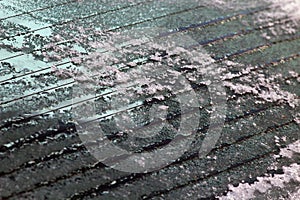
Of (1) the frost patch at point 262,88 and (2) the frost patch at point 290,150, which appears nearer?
(2) the frost patch at point 290,150

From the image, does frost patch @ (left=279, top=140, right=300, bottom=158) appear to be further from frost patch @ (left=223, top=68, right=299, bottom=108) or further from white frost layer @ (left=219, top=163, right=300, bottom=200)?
frost patch @ (left=223, top=68, right=299, bottom=108)

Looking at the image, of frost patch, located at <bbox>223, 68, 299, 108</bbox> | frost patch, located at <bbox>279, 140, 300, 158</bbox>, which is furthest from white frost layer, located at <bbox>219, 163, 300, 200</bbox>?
frost patch, located at <bbox>223, 68, 299, 108</bbox>

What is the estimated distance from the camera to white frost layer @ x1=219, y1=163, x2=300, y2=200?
6.09 ft

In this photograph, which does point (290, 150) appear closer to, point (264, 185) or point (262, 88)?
point (264, 185)

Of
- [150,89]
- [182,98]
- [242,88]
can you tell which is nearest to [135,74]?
[150,89]

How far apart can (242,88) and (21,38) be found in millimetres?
1074

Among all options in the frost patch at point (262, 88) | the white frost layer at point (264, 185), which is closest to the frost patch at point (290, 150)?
the white frost layer at point (264, 185)

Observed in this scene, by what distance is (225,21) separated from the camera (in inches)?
106

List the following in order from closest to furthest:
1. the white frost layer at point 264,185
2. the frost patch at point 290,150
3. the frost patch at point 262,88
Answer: the white frost layer at point 264,185
the frost patch at point 290,150
the frost patch at point 262,88

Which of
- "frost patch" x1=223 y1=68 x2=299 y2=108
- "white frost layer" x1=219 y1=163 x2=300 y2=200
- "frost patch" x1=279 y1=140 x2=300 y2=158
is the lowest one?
"white frost layer" x1=219 y1=163 x2=300 y2=200

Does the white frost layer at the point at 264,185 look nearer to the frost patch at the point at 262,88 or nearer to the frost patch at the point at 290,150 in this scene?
the frost patch at the point at 290,150

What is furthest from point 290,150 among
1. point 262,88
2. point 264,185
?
point 262,88

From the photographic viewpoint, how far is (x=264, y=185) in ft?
6.30

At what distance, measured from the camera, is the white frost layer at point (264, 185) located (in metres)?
1.86
